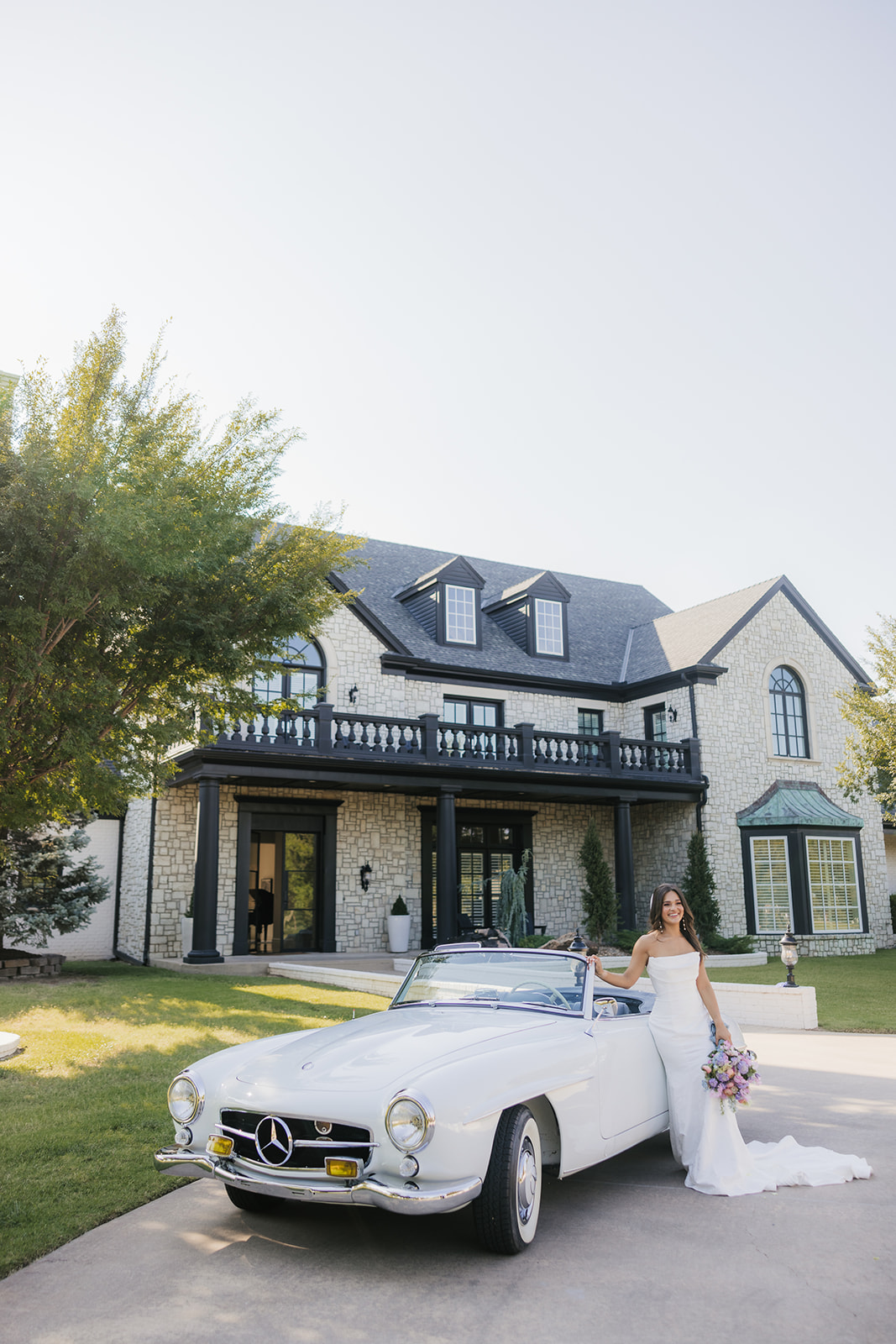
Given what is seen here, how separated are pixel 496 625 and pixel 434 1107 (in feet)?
64.2

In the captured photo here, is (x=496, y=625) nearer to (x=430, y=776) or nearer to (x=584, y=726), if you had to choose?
(x=584, y=726)

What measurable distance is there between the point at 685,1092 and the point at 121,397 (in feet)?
20.7

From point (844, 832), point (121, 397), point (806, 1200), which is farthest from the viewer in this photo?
point (844, 832)

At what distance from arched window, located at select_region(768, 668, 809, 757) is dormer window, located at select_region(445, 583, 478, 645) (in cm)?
712

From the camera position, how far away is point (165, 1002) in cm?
1114

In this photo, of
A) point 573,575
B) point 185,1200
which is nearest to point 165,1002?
point 185,1200

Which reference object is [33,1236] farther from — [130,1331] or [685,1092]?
[685,1092]

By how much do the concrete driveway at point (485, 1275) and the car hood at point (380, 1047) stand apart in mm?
674

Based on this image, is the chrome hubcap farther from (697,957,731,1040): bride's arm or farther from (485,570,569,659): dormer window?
(485,570,569,659): dormer window

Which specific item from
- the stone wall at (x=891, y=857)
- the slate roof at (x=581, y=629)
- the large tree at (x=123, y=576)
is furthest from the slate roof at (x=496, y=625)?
the large tree at (x=123, y=576)

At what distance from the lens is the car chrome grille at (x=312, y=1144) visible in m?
3.63

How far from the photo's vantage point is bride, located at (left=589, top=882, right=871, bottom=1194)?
4746 mm

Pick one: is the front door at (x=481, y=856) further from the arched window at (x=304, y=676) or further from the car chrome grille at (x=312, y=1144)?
the car chrome grille at (x=312, y=1144)

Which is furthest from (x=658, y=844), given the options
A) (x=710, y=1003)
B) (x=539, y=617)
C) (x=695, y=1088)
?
(x=695, y=1088)
